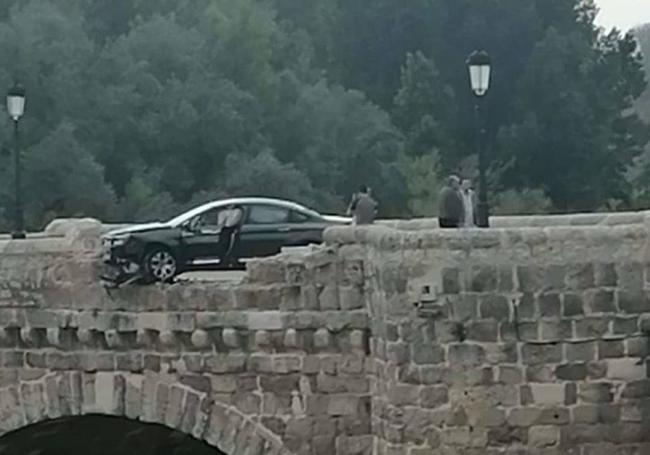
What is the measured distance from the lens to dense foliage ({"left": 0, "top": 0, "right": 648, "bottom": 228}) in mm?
45625

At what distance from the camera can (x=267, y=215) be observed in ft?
62.2

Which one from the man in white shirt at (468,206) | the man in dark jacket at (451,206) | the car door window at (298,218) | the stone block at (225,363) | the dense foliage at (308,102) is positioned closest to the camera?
the stone block at (225,363)

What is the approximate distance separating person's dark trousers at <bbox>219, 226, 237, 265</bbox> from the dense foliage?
80.1 ft

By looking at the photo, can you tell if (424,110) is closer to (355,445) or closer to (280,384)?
(280,384)

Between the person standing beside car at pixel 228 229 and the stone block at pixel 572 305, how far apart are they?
538cm

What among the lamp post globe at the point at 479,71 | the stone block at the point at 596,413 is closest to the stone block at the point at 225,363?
the stone block at the point at 596,413

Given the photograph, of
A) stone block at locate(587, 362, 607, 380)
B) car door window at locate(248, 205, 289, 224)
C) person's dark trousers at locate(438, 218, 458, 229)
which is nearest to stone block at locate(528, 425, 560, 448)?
stone block at locate(587, 362, 607, 380)

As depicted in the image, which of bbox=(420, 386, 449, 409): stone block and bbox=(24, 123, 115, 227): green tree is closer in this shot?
bbox=(420, 386, 449, 409): stone block

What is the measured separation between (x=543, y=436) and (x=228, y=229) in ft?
19.1

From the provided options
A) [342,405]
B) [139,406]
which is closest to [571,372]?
[342,405]

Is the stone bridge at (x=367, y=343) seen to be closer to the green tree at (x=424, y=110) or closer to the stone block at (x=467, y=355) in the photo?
the stone block at (x=467, y=355)

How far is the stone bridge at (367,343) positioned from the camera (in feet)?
43.0

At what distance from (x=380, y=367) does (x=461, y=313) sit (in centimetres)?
131

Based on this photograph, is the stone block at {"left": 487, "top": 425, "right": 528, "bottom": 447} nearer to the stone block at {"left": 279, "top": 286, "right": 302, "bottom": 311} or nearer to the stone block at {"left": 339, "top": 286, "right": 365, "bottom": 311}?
the stone block at {"left": 339, "top": 286, "right": 365, "bottom": 311}
